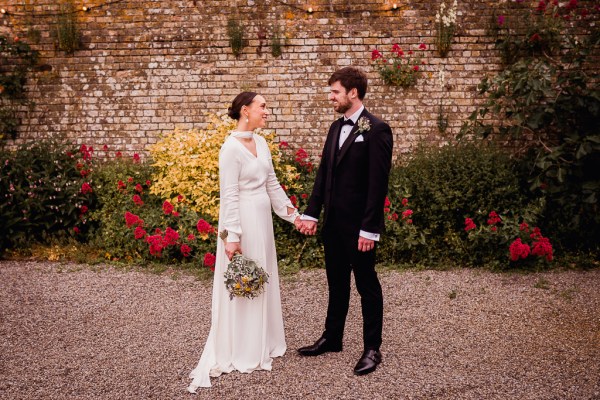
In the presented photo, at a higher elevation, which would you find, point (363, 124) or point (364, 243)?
point (363, 124)

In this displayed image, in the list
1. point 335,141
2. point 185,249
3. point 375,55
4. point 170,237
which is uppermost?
point 375,55

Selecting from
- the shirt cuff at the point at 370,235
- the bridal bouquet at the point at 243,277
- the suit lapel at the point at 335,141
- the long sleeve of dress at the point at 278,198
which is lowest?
the bridal bouquet at the point at 243,277

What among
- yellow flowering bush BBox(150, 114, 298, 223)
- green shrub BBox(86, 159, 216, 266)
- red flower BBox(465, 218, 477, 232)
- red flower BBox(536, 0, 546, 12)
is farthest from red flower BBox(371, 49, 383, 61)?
green shrub BBox(86, 159, 216, 266)

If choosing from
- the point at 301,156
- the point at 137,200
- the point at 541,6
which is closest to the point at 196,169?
the point at 137,200

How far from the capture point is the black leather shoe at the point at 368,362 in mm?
3617

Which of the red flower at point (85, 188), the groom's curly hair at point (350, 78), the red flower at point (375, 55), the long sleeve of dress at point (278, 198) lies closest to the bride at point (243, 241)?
the long sleeve of dress at point (278, 198)

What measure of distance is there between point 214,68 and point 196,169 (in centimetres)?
197

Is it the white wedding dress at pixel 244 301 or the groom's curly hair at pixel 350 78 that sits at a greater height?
the groom's curly hair at pixel 350 78

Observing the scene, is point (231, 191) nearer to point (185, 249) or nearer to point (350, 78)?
point (350, 78)

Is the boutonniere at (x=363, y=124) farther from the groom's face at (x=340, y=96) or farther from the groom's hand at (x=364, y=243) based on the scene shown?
the groom's hand at (x=364, y=243)

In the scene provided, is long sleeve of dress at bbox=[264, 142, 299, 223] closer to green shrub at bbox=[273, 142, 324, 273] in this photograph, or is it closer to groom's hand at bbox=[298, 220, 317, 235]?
groom's hand at bbox=[298, 220, 317, 235]

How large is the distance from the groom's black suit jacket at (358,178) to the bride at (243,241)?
50cm

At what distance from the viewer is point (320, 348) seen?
3.96 meters

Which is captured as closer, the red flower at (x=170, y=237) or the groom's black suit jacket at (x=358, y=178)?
the groom's black suit jacket at (x=358, y=178)
